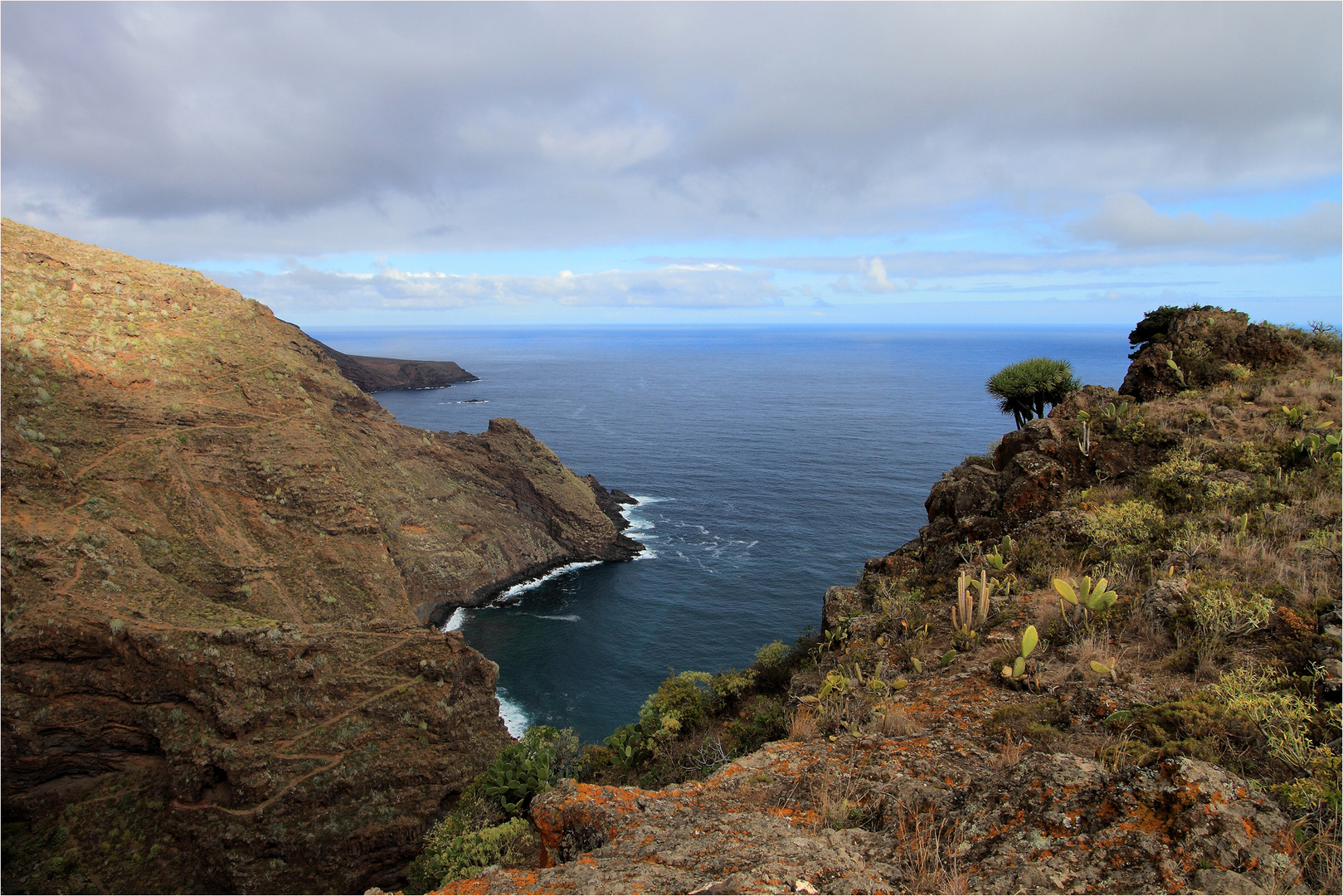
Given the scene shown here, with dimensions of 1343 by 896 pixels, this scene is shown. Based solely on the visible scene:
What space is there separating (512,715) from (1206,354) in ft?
134

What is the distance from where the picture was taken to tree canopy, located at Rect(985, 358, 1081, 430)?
2673cm

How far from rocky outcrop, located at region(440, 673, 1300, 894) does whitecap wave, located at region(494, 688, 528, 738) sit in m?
33.1

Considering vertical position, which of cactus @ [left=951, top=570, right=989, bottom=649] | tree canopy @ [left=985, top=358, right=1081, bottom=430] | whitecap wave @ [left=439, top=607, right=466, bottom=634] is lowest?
whitecap wave @ [left=439, top=607, right=466, bottom=634]

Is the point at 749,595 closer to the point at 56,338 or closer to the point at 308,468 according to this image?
the point at 308,468

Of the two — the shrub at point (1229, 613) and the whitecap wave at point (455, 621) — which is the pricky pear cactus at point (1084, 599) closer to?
the shrub at point (1229, 613)

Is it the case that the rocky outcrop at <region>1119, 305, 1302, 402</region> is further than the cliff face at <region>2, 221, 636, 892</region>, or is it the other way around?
the cliff face at <region>2, 221, 636, 892</region>

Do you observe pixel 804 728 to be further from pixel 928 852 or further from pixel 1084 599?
pixel 1084 599

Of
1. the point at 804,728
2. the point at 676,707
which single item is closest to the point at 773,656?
the point at 676,707

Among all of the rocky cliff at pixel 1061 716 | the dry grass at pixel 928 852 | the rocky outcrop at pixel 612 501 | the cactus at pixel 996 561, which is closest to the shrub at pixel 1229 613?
the rocky cliff at pixel 1061 716

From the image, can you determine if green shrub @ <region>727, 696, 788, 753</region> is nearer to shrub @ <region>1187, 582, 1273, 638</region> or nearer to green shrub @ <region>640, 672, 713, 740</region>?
green shrub @ <region>640, 672, 713, 740</region>

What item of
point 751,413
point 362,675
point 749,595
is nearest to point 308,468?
point 362,675

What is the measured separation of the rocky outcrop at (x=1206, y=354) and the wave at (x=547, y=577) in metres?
50.3

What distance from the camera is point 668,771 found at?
15828 mm

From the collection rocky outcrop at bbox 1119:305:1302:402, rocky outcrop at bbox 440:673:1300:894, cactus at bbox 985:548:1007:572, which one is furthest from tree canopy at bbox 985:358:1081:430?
rocky outcrop at bbox 440:673:1300:894
